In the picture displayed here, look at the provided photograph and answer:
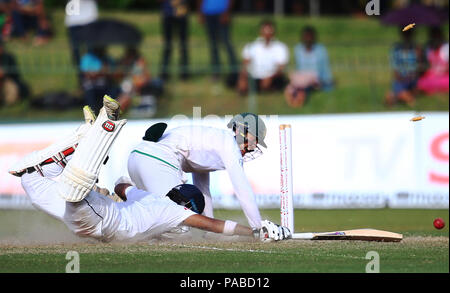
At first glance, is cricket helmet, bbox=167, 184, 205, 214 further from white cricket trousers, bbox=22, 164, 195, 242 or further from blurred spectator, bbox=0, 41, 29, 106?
blurred spectator, bbox=0, 41, 29, 106

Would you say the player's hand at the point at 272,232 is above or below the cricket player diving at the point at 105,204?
below

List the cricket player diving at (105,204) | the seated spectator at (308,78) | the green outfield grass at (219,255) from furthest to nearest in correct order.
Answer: the seated spectator at (308,78) → the cricket player diving at (105,204) → the green outfield grass at (219,255)

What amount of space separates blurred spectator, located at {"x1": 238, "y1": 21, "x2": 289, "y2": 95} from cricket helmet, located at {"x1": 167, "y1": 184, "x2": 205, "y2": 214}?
28.5 feet

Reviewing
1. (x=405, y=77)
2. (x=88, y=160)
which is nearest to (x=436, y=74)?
(x=405, y=77)

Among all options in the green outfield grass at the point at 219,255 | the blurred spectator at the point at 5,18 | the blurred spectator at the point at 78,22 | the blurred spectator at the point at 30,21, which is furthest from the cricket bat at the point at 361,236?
the blurred spectator at the point at 30,21

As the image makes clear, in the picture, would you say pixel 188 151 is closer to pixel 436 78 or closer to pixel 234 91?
pixel 234 91

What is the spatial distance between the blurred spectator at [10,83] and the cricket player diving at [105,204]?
9363 mm

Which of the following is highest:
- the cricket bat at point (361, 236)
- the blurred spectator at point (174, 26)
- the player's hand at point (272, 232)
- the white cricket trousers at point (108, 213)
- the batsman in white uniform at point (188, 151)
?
the blurred spectator at point (174, 26)

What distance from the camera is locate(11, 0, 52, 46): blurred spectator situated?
66.7ft

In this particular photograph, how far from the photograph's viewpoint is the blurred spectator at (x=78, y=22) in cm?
1834

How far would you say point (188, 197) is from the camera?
9211mm

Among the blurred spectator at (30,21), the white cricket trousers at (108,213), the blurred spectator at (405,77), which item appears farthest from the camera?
the blurred spectator at (30,21)

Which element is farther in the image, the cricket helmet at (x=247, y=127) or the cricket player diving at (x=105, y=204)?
the cricket helmet at (x=247, y=127)

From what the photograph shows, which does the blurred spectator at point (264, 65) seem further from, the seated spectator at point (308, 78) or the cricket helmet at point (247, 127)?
the cricket helmet at point (247, 127)
